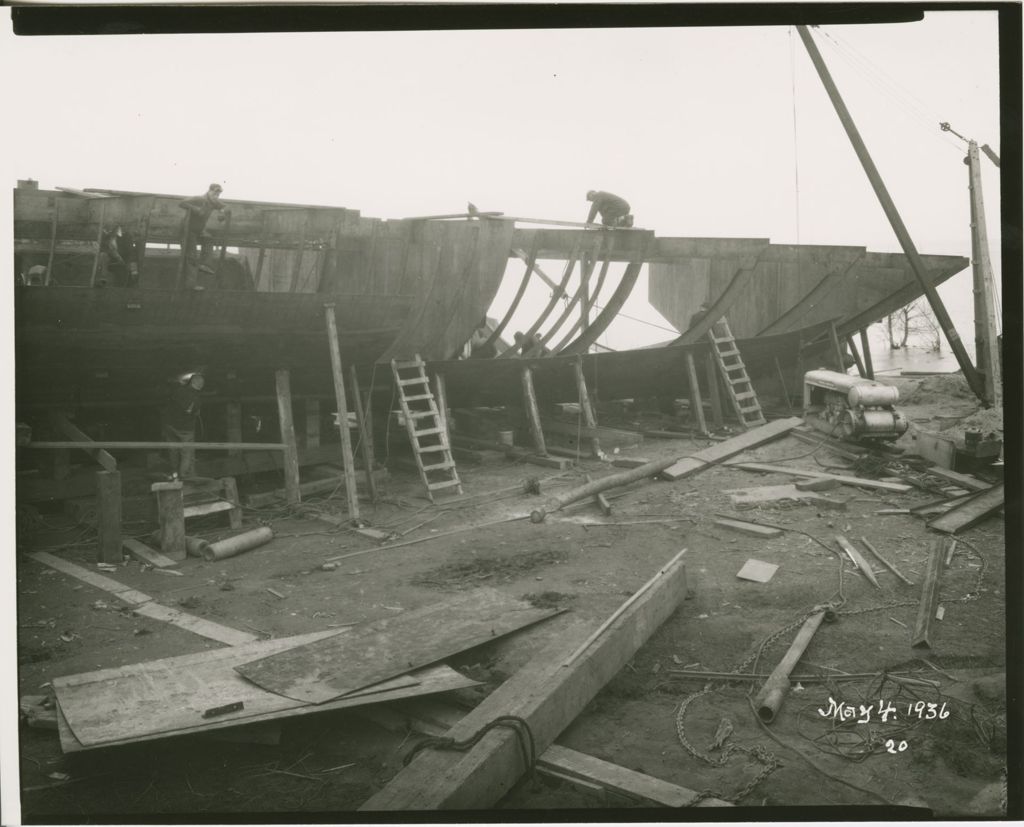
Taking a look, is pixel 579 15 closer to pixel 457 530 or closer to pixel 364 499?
pixel 457 530

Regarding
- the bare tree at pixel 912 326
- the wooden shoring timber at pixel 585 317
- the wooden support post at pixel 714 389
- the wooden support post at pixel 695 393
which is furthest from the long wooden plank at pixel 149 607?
the bare tree at pixel 912 326

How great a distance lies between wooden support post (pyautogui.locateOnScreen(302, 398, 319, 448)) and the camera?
8.98m

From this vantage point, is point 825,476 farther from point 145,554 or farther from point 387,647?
point 145,554

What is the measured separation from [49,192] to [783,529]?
6020mm

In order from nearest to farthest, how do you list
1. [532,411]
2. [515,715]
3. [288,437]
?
[515,715], [288,437], [532,411]

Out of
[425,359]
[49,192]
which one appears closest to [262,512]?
[425,359]

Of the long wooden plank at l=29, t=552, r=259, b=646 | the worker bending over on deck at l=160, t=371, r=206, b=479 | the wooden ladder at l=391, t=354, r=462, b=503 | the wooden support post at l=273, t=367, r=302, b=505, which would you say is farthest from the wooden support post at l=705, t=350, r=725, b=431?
the long wooden plank at l=29, t=552, r=259, b=646

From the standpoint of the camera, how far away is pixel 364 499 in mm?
Result: 8398

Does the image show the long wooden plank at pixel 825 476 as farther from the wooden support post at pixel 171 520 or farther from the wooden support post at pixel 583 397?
the wooden support post at pixel 171 520

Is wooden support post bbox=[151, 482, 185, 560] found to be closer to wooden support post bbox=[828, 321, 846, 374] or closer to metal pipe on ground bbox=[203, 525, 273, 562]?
metal pipe on ground bbox=[203, 525, 273, 562]

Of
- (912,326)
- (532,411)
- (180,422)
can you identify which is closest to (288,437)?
(180,422)

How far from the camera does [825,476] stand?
8.10 m

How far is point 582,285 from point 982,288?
5988 mm

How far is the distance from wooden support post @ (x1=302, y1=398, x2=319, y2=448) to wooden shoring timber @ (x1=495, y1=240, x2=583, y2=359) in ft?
8.19
